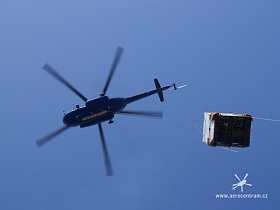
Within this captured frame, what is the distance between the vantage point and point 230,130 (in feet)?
85.1

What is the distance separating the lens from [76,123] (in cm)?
2852

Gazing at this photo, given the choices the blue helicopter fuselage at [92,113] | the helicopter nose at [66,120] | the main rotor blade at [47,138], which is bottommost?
the main rotor blade at [47,138]

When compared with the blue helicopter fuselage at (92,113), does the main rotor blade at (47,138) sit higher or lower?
lower

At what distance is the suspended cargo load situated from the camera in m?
25.9

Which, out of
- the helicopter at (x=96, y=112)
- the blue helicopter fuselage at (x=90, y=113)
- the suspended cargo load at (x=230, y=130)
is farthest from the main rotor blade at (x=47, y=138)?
the suspended cargo load at (x=230, y=130)

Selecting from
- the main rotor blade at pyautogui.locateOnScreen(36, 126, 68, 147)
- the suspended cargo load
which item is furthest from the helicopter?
the suspended cargo load

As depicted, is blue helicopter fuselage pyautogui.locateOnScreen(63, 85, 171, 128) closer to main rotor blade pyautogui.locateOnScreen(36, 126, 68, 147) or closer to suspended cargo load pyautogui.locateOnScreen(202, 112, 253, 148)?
main rotor blade pyautogui.locateOnScreen(36, 126, 68, 147)

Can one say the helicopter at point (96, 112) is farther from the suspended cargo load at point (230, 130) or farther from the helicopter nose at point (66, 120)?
the suspended cargo load at point (230, 130)

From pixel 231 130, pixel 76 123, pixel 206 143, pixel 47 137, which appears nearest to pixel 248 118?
pixel 231 130

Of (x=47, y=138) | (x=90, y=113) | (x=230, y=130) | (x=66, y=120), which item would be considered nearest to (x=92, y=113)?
(x=90, y=113)

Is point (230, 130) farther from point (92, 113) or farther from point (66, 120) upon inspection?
point (66, 120)

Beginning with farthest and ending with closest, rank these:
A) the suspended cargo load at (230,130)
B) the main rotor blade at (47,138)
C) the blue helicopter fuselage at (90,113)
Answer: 1. the blue helicopter fuselage at (90,113)
2. the main rotor blade at (47,138)
3. the suspended cargo load at (230,130)

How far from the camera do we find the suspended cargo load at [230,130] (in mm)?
25859

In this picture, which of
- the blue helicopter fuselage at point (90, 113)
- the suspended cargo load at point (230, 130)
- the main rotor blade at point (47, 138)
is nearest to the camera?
the suspended cargo load at point (230, 130)
